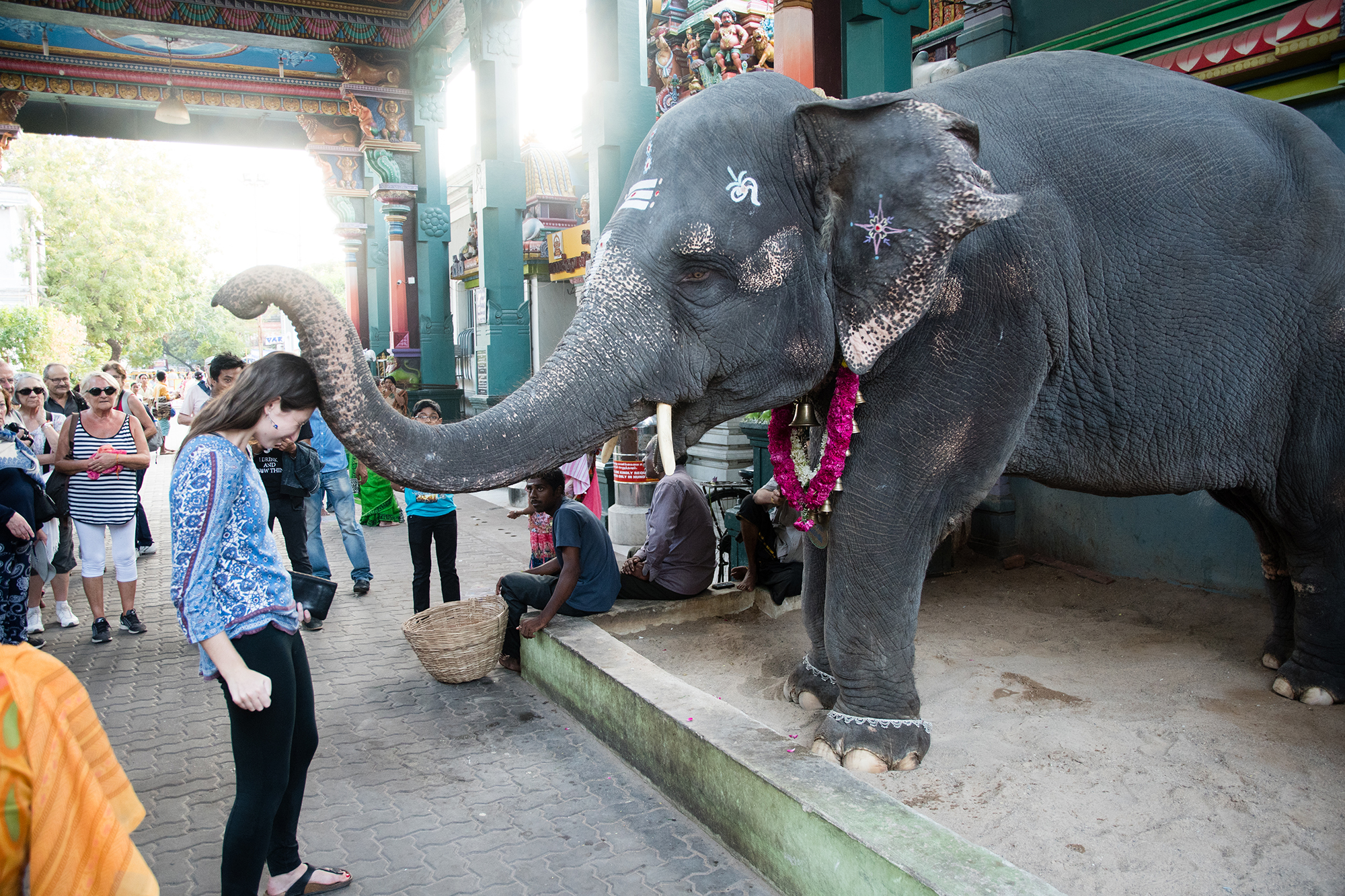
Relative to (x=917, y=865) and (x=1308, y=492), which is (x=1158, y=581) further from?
(x=917, y=865)

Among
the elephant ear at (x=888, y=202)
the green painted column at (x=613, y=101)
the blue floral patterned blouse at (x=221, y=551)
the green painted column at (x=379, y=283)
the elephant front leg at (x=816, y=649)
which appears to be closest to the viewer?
the blue floral patterned blouse at (x=221, y=551)

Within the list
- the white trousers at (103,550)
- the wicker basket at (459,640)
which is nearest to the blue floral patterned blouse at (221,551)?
the wicker basket at (459,640)

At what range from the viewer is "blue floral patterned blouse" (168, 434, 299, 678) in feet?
8.33

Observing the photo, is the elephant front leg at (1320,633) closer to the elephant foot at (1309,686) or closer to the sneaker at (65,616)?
the elephant foot at (1309,686)

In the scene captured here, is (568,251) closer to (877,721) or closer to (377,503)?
(377,503)

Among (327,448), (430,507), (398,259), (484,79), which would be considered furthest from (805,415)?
(398,259)

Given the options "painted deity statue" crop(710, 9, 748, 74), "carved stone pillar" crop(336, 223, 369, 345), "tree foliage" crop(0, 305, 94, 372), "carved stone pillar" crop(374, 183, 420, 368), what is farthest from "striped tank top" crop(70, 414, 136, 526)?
"tree foliage" crop(0, 305, 94, 372)

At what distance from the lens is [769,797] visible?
2959mm

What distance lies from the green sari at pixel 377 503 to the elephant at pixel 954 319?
7.43 metres

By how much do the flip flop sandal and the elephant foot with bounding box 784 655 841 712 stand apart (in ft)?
6.33

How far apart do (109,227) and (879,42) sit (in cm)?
3563

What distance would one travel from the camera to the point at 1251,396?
3479 mm

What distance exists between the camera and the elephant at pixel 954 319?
110 inches

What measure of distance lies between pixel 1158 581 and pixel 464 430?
464cm
